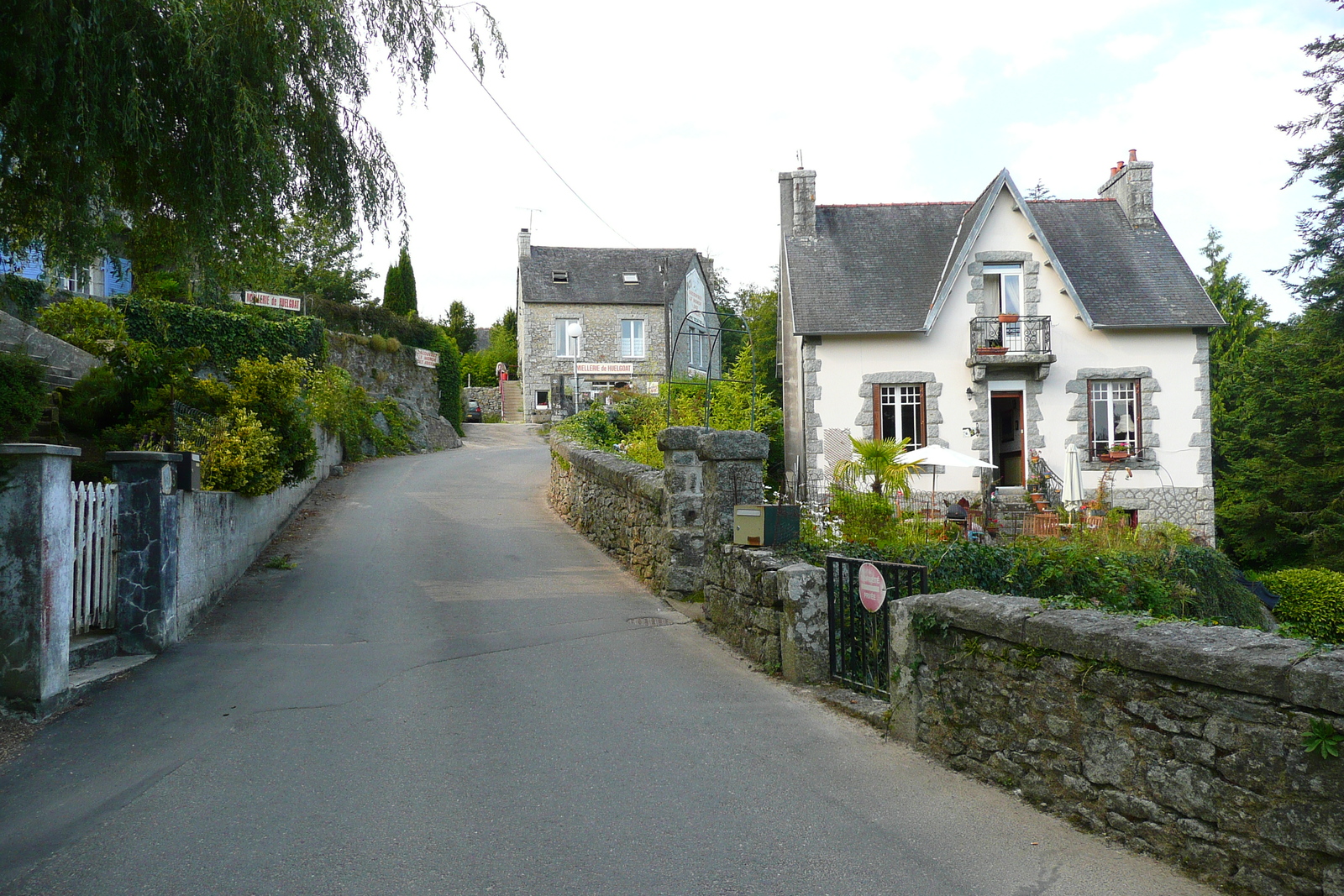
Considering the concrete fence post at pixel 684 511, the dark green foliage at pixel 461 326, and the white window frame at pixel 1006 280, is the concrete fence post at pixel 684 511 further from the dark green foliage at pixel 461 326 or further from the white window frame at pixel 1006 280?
the dark green foliage at pixel 461 326

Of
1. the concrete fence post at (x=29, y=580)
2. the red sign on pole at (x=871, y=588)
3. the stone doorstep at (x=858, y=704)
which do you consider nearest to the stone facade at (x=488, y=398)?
the concrete fence post at (x=29, y=580)

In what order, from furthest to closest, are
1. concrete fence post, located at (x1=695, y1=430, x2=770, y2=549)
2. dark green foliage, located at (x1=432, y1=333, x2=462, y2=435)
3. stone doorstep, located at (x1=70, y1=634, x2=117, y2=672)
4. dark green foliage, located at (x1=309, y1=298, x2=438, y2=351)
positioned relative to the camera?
dark green foliage, located at (x1=309, y1=298, x2=438, y2=351), dark green foliage, located at (x1=432, y1=333, x2=462, y2=435), concrete fence post, located at (x1=695, y1=430, x2=770, y2=549), stone doorstep, located at (x1=70, y1=634, x2=117, y2=672)

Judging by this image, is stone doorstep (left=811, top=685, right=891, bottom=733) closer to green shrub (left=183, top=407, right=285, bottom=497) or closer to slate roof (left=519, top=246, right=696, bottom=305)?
green shrub (left=183, top=407, right=285, bottom=497)

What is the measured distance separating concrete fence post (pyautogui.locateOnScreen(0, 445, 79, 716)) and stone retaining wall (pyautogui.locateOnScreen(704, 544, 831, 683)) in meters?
5.08

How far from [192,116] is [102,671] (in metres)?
4.42

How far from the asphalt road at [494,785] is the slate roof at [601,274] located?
1232 inches

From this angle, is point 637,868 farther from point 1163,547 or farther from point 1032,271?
point 1032,271

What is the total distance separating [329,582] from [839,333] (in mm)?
12314

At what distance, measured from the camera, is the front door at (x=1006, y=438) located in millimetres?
20719

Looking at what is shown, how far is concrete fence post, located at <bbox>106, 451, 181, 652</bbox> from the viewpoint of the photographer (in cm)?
742

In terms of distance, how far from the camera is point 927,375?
65.2 ft

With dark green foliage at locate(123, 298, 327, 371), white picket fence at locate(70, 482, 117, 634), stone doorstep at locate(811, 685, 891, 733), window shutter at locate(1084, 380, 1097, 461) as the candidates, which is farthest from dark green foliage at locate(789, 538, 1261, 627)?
dark green foliage at locate(123, 298, 327, 371)

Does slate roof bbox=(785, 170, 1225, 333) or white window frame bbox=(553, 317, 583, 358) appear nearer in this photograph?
slate roof bbox=(785, 170, 1225, 333)

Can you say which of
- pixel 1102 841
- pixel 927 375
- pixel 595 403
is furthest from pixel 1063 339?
pixel 1102 841
